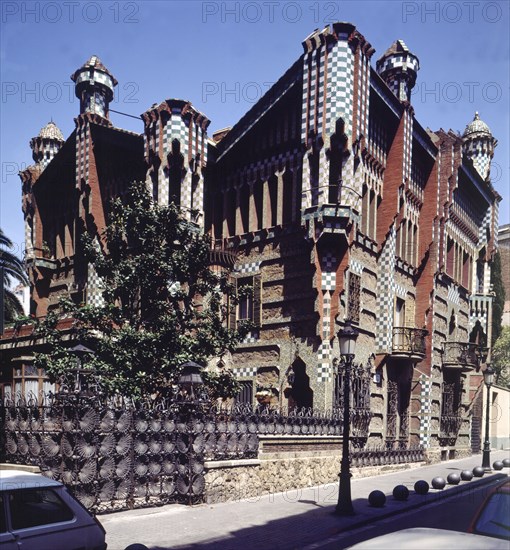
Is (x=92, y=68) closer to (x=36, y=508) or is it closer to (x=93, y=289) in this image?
(x=93, y=289)

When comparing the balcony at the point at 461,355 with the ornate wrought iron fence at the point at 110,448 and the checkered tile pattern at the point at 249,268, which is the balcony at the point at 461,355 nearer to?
the checkered tile pattern at the point at 249,268

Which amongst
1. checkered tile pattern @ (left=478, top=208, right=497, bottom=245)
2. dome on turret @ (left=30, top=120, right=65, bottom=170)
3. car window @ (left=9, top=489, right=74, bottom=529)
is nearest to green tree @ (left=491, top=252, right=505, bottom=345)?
checkered tile pattern @ (left=478, top=208, right=497, bottom=245)

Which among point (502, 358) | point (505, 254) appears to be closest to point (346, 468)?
point (502, 358)

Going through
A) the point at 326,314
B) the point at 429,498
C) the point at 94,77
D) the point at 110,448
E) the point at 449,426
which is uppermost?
the point at 94,77

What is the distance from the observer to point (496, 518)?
21.1 feet

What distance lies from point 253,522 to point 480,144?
32.7 metres

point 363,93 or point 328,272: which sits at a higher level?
point 363,93

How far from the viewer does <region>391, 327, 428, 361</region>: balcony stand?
24891mm

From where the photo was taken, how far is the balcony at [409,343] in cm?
2489

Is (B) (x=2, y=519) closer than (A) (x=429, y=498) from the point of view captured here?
Yes

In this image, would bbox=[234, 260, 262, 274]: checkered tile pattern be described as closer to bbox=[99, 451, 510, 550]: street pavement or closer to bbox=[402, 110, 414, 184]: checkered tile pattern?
bbox=[402, 110, 414, 184]: checkered tile pattern

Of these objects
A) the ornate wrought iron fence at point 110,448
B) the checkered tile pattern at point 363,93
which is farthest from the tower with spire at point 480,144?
the ornate wrought iron fence at point 110,448

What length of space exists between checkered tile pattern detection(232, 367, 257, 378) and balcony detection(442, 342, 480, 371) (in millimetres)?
12299

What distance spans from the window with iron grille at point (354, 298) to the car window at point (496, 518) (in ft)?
50.1
